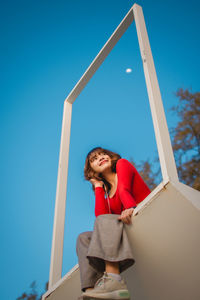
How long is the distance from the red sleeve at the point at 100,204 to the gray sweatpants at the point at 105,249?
288mm

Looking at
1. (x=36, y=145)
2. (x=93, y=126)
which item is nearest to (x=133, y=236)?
(x=93, y=126)

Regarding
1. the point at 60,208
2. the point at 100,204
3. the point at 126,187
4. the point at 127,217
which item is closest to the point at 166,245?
the point at 127,217

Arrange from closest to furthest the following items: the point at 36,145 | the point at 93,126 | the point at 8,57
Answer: the point at 93,126 < the point at 8,57 < the point at 36,145

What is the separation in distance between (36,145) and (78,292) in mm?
8193

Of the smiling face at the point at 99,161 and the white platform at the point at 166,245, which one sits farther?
the smiling face at the point at 99,161

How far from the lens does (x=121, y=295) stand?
31.8 inches

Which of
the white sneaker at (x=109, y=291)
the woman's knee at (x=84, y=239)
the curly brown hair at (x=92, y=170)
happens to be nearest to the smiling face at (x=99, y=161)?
the curly brown hair at (x=92, y=170)

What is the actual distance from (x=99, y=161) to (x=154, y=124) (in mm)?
671

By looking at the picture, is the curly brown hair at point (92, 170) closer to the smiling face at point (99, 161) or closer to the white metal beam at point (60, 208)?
the smiling face at point (99, 161)

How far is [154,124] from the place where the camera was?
1.11 metres

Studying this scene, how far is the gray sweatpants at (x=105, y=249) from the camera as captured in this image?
2.96ft

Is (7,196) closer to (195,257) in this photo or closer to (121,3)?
(121,3)

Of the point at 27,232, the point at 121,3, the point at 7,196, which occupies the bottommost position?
the point at 27,232

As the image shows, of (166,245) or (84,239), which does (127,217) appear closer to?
(166,245)
